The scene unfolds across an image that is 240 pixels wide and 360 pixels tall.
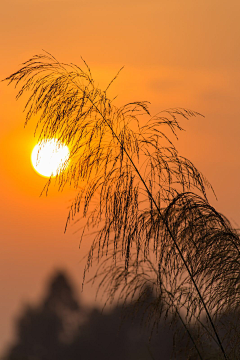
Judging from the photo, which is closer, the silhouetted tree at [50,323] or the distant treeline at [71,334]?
the distant treeline at [71,334]

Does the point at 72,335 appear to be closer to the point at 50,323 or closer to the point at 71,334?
the point at 71,334

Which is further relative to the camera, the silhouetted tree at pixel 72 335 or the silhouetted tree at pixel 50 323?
the silhouetted tree at pixel 50 323

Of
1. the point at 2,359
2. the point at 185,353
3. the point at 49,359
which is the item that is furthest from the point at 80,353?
the point at 185,353

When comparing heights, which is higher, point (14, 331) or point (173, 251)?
point (14, 331)

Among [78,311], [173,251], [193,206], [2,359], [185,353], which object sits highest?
[78,311]

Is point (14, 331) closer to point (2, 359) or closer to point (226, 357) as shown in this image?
point (2, 359)

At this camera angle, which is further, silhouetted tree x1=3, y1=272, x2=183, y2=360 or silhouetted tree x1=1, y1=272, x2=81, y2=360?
silhouetted tree x1=1, y1=272, x2=81, y2=360

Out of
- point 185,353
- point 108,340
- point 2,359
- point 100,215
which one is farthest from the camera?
point 108,340

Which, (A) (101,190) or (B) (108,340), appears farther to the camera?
(B) (108,340)

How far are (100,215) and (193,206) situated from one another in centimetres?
57

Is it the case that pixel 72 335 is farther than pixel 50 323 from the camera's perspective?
No

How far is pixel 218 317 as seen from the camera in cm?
415

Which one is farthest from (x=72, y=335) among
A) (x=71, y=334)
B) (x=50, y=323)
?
(x=50, y=323)

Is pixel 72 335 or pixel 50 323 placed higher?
pixel 50 323
